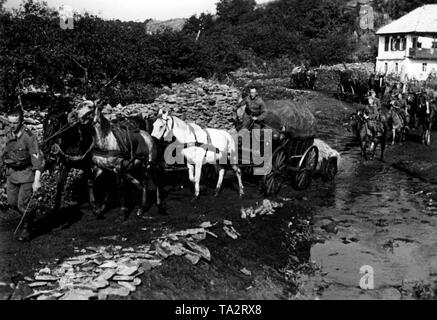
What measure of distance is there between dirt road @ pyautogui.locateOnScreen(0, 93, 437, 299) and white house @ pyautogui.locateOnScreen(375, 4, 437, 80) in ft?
119

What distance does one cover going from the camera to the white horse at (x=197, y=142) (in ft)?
36.4

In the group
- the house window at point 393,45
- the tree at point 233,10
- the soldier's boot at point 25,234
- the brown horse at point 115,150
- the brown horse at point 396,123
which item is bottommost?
the soldier's boot at point 25,234

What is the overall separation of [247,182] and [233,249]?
213 inches

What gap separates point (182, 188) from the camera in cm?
1346

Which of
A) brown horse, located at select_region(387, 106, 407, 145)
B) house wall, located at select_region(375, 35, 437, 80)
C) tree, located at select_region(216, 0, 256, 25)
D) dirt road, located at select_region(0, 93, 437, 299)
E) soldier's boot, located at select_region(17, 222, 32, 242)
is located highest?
tree, located at select_region(216, 0, 256, 25)

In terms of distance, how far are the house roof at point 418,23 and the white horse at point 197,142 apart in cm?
4172

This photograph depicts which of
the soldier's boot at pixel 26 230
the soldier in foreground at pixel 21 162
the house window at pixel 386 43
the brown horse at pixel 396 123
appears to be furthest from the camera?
the house window at pixel 386 43

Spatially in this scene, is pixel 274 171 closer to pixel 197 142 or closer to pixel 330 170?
pixel 197 142

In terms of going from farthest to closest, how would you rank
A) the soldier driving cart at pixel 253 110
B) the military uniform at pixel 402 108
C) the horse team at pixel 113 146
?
the military uniform at pixel 402 108
the soldier driving cart at pixel 253 110
the horse team at pixel 113 146

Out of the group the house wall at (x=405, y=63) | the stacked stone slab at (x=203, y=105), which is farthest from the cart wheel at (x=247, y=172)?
the house wall at (x=405, y=63)

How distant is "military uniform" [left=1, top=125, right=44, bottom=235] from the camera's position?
8.12 metres

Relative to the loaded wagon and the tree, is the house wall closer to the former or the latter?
the tree

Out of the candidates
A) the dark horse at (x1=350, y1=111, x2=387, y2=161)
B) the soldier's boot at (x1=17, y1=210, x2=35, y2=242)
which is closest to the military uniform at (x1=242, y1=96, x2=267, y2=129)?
the soldier's boot at (x1=17, y1=210, x2=35, y2=242)

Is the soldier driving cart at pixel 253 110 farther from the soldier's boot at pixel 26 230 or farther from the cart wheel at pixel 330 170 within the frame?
the soldier's boot at pixel 26 230
